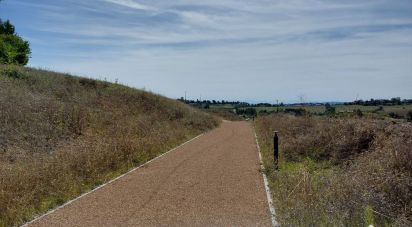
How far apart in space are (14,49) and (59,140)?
21.1 meters

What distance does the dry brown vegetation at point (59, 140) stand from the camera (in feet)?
34.8

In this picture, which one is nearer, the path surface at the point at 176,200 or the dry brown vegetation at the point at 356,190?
the dry brown vegetation at the point at 356,190

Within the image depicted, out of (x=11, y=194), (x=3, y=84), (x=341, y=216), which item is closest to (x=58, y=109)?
(x=3, y=84)

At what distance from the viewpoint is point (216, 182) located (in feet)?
44.4

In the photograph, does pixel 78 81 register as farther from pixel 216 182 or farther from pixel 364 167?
pixel 364 167

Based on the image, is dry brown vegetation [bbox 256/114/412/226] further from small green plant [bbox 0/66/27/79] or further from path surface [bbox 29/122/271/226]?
small green plant [bbox 0/66/27/79]

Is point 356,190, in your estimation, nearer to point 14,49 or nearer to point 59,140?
point 59,140

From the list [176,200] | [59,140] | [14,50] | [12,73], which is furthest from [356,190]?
[14,50]

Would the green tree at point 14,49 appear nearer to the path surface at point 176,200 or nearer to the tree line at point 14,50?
the tree line at point 14,50

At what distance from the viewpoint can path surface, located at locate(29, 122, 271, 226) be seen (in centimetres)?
905

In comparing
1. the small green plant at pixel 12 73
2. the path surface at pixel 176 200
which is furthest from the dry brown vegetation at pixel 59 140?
the path surface at pixel 176 200

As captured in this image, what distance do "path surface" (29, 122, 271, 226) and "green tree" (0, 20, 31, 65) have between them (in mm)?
22189

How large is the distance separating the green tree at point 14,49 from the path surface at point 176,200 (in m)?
22.2

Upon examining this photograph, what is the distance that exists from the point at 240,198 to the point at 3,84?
681 inches
